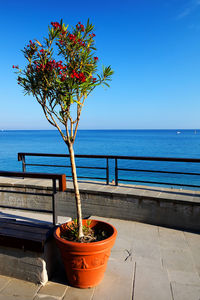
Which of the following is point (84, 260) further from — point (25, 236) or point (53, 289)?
point (25, 236)

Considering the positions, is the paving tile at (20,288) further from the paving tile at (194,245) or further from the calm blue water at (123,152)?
the calm blue water at (123,152)

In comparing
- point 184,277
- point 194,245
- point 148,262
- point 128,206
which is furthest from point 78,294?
point 128,206

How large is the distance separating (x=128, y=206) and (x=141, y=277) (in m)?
2.05

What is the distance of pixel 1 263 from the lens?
2.78 metres

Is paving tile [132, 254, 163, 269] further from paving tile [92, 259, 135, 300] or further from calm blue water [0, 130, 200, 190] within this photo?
calm blue water [0, 130, 200, 190]

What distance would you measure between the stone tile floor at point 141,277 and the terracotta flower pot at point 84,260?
11cm

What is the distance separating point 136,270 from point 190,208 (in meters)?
1.96

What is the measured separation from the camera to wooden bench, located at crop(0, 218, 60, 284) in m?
2.59

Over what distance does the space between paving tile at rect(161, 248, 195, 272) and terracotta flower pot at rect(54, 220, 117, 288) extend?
1146 mm

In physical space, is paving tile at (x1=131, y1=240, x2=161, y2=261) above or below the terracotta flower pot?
below

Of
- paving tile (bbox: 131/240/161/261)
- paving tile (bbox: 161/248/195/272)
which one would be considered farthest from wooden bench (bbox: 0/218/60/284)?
paving tile (bbox: 161/248/195/272)

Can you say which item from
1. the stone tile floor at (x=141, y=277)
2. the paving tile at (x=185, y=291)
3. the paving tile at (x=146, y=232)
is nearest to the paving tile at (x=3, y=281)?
the stone tile floor at (x=141, y=277)

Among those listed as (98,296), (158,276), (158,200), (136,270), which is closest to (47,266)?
(98,296)

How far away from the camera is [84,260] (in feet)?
8.07
